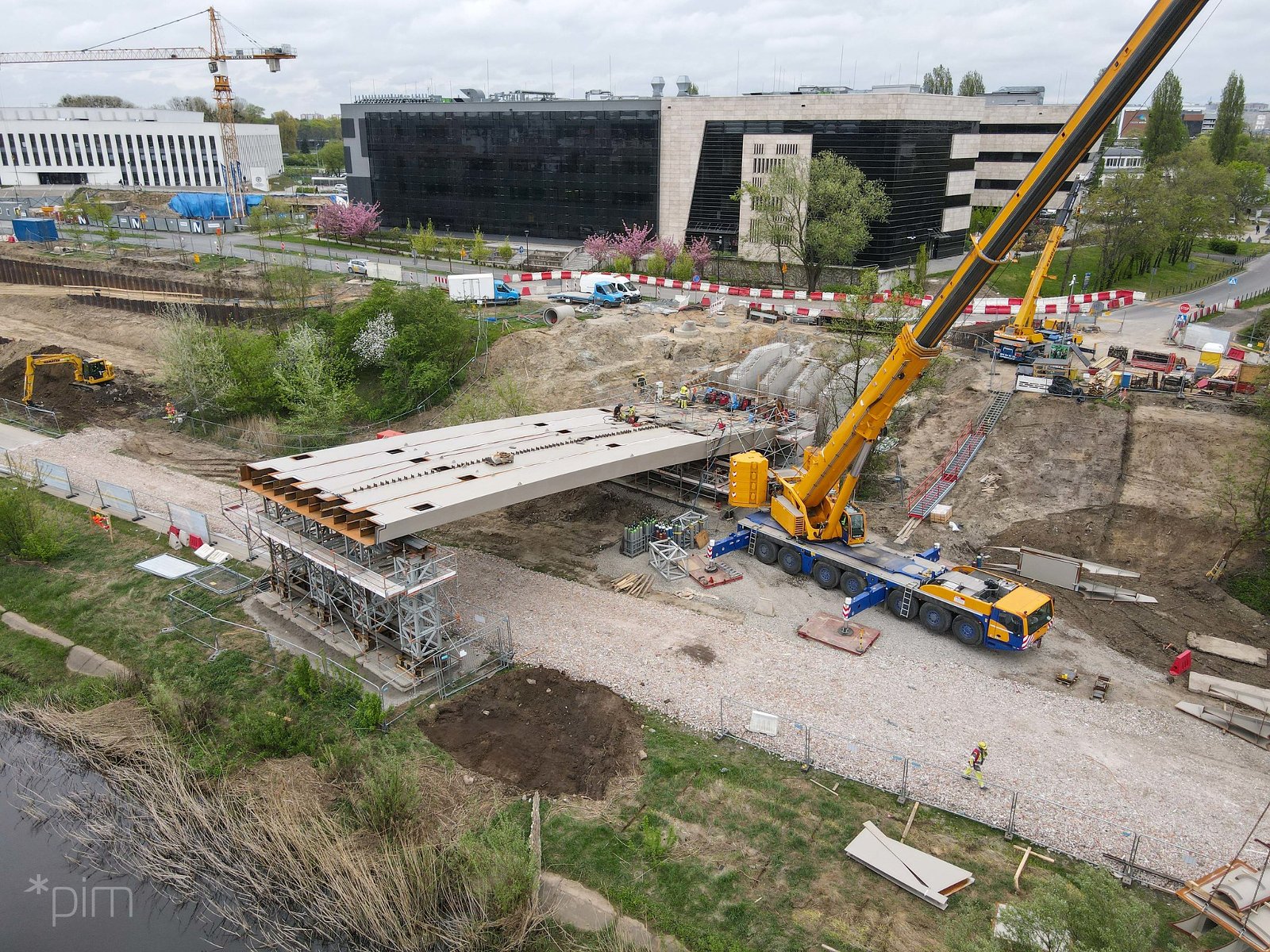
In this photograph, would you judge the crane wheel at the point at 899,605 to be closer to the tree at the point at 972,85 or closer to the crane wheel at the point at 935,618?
the crane wheel at the point at 935,618

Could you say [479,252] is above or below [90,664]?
above

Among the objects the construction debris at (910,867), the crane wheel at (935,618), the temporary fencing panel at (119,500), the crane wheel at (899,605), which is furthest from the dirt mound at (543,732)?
the temporary fencing panel at (119,500)

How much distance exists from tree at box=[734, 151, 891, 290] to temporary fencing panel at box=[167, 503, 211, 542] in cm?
4111

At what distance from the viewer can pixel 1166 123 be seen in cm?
7844

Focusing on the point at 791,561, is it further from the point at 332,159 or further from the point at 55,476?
the point at 332,159

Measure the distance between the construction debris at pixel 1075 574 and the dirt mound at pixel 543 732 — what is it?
46.6 ft

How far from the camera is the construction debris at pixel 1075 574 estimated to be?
81.2 feet

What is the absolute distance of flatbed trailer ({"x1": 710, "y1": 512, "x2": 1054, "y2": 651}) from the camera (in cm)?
2156

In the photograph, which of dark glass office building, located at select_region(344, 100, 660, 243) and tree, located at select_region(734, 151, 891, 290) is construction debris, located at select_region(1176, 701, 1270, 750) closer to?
tree, located at select_region(734, 151, 891, 290)

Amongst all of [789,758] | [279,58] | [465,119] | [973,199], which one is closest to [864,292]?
[789,758]

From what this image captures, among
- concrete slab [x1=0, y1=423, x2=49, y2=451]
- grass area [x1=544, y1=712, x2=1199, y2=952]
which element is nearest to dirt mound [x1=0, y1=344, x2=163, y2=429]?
concrete slab [x1=0, y1=423, x2=49, y2=451]

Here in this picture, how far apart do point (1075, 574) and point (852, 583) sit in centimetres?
696

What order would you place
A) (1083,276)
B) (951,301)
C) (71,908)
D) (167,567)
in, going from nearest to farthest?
(71,908)
(951,301)
(167,567)
(1083,276)

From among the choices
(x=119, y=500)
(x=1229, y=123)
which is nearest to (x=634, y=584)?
(x=119, y=500)
